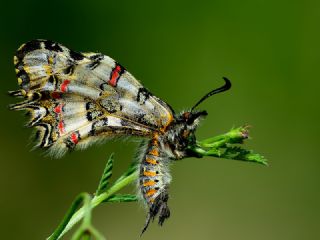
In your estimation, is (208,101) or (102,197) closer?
(102,197)

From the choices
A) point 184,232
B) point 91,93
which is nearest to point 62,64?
point 91,93

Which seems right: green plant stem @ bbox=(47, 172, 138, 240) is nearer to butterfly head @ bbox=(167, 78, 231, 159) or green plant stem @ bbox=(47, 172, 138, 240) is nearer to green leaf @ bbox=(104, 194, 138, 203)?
green leaf @ bbox=(104, 194, 138, 203)

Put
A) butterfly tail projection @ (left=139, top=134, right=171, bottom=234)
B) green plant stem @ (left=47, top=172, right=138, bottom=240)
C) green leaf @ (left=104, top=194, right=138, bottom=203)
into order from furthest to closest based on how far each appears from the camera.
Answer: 1. butterfly tail projection @ (left=139, top=134, right=171, bottom=234)
2. green leaf @ (left=104, top=194, right=138, bottom=203)
3. green plant stem @ (left=47, top=172, right=138, bottom=240)

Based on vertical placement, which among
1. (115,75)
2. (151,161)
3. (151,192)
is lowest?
(151,192)

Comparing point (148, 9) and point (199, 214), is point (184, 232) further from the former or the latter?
point (148, 9)

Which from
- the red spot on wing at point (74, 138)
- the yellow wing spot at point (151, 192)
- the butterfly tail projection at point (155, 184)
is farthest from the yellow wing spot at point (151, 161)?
the red spot on wing at point (74, 138)

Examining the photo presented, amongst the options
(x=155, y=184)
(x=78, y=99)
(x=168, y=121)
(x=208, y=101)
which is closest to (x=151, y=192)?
(x=155, y=184)

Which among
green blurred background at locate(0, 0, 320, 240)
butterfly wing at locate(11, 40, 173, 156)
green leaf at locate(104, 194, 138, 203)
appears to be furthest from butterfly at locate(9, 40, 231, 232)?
green blurred background at locate(0, 0, 320, 240)

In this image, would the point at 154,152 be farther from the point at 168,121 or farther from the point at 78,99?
the point at 78,99
